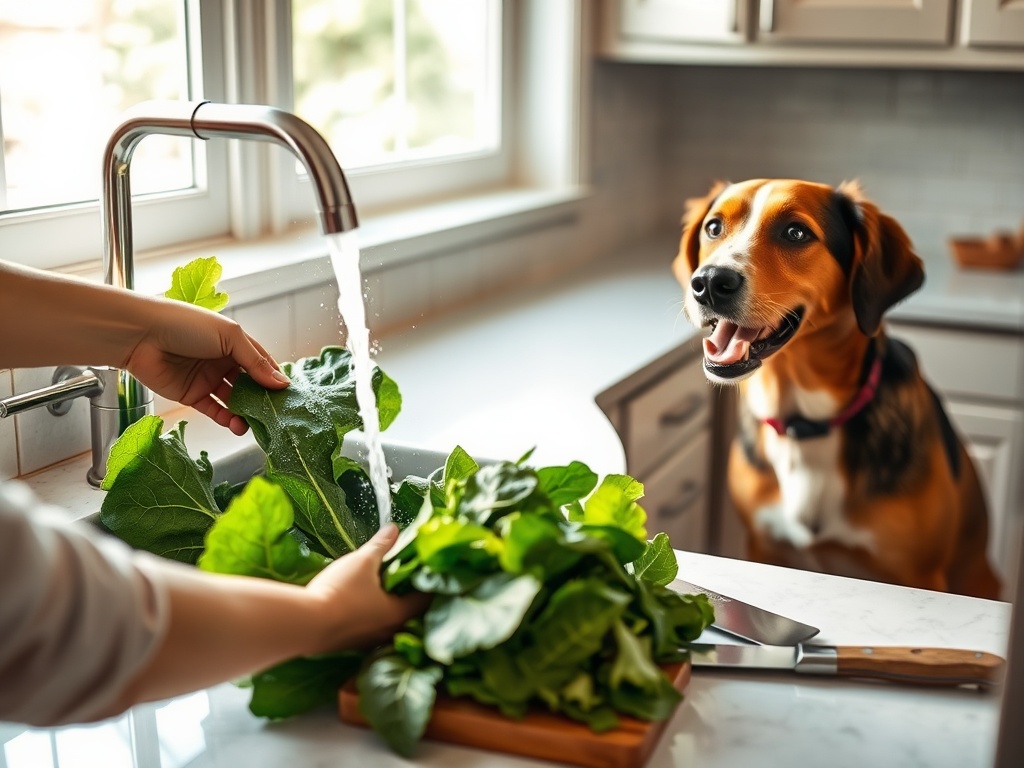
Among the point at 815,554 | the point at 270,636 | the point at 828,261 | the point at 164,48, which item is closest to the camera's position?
the point at 270,636

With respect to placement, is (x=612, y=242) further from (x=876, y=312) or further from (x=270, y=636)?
(x=270, y=636)

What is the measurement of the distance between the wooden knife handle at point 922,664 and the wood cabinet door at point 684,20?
1807 mm

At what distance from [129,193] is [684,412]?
1.27m

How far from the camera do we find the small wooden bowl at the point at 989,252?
2.61 metres

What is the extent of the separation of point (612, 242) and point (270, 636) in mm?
2271

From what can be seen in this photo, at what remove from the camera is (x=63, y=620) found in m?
0.54

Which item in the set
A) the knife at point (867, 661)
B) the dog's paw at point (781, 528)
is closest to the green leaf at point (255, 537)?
the knife at point (867, 661)

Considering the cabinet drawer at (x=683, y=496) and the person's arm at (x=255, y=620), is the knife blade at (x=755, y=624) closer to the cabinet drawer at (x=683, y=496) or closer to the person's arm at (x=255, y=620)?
the person's arm at (x=255, y=620)

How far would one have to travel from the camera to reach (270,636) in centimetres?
66

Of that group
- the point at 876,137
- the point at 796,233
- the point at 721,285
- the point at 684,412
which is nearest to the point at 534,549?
the point at 721,285

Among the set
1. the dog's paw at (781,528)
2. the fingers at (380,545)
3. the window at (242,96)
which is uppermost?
the window at (242,96)

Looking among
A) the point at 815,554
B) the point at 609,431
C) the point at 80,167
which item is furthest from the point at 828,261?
the point at 80,167

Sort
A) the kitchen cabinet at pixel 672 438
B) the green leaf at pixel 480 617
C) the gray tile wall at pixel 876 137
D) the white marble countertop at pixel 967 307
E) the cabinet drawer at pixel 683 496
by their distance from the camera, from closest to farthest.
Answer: the green leaf at pixel 480 617
the kitchen cabinet at pixel 672 438
the cabinet drawer at pixel 683 496
the white marble countertop at pixel 967 307
the gray tile wall at pixel 876 137

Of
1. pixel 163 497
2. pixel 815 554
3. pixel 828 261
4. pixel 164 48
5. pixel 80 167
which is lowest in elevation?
pixel 815 554
